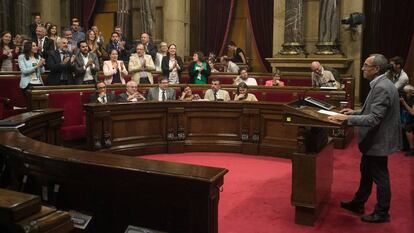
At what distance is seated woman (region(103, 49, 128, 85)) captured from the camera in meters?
7.87

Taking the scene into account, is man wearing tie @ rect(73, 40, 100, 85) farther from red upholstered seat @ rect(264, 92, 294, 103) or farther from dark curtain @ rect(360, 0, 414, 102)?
dark curtain @ rect(360, 0, 414, 102)

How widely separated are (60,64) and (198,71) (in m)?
2.56

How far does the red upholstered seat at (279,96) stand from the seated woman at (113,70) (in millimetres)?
2547

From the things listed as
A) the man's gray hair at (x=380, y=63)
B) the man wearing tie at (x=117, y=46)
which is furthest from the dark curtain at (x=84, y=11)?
the man's gray hair at (x=380, y=63)

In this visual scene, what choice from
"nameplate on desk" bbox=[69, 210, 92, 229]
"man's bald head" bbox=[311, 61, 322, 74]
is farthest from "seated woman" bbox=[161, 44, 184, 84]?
"nameplate on desk" bbox=[69, 210, 92, 229]

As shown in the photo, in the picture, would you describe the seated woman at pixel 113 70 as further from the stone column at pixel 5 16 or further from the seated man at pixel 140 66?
the stone column at pixel 5 16

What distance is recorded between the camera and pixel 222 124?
7.42m

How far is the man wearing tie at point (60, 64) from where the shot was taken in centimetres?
747

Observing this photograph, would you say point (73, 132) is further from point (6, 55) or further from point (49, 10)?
point (49, 10)

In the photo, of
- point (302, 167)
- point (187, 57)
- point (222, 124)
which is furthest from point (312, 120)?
point (187, 57)

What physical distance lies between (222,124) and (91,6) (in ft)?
29.7

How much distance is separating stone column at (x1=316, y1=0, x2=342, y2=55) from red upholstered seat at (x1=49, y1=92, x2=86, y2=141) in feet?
18.6

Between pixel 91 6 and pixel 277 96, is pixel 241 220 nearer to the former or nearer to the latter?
pixel 277 96

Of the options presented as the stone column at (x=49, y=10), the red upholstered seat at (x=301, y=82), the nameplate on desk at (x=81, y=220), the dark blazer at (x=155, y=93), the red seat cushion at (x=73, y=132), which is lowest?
the red seat cushion at (x=73, y=132)
